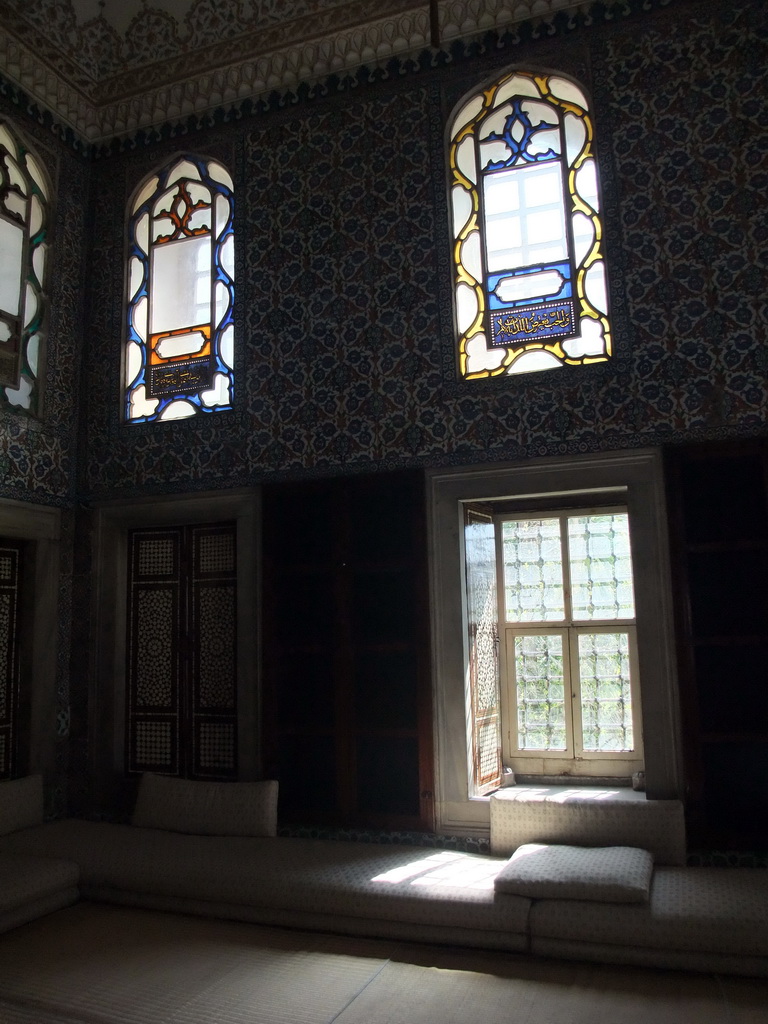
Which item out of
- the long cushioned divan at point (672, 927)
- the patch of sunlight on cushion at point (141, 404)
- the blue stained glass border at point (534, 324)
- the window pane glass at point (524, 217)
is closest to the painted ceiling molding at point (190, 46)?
the window pane glass at point (524, 217)

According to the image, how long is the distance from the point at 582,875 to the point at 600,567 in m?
2.34

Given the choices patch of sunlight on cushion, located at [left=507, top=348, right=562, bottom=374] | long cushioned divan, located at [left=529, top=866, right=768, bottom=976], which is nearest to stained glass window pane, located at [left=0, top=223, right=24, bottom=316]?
patch of sunlight on cushion, located at [left=507, top=348, right=562, bottom=374]

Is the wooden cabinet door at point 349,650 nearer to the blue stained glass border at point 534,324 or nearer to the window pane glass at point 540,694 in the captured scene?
the blue stained glass border at point 534,324

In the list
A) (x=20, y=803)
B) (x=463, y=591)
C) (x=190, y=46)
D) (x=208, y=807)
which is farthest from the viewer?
(x=190, y=46)

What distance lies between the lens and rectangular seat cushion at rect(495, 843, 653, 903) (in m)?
3.58

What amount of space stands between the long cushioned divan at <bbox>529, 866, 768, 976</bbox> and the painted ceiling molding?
192 inches

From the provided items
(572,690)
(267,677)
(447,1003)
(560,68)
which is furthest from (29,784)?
(560,68)

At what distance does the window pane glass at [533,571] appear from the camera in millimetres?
5664

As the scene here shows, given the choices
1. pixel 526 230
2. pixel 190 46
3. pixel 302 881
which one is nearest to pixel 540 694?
pixel 302 881

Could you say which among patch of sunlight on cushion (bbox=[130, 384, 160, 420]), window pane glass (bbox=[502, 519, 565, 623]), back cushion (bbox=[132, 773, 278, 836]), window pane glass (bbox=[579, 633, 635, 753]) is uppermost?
patch of sunlight on cushion (bbox=[130, 384, 160, 420])

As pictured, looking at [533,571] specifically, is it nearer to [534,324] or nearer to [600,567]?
[600,567]

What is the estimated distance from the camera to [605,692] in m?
5.48

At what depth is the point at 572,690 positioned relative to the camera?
552 centimetres

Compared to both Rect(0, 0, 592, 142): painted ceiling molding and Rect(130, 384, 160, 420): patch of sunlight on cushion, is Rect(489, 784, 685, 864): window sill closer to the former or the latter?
Rect(130, 384, 160, 420): patch of sunlight on cushion
